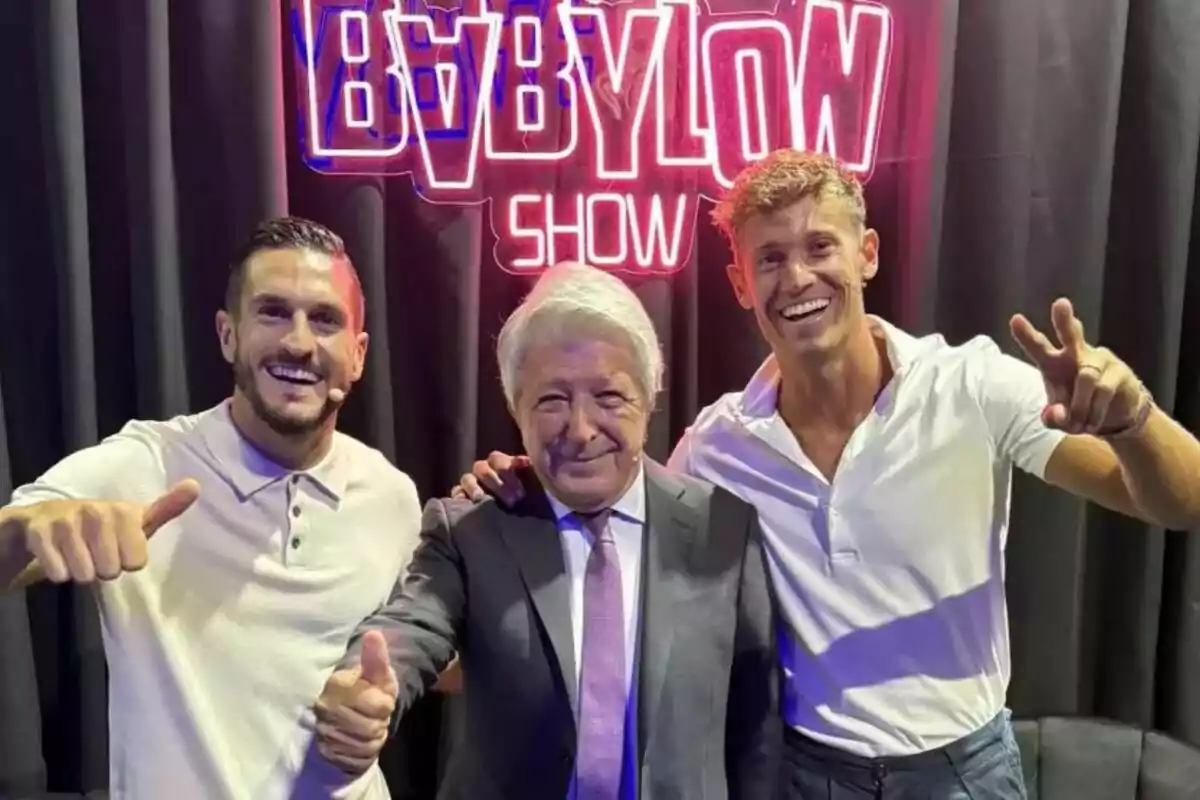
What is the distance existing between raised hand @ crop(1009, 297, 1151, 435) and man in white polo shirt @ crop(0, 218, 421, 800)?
0.90m

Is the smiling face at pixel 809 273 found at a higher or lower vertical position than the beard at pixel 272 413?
higher

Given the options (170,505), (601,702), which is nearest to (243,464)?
(170,505)

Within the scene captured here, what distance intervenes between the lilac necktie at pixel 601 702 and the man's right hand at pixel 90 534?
51cm

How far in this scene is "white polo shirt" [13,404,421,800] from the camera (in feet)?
4.56

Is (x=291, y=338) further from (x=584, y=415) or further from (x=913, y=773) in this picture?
(x=913, y=773)

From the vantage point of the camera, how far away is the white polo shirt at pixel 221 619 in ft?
4.56

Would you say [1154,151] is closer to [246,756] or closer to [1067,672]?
[1067,672]

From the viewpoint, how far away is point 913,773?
56.9 inches

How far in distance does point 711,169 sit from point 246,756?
1239 millimetres

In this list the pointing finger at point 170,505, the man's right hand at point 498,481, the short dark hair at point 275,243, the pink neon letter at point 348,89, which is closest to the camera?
the pointing finger at point 170,505

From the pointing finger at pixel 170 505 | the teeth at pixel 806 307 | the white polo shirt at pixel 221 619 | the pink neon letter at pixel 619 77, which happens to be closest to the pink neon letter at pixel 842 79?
the pink neon letter at pixel 619 77

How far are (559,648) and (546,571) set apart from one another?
0.31 ft

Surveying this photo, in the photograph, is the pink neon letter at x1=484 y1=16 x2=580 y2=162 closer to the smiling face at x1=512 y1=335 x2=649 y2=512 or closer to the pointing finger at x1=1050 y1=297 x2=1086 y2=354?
the smiling face at x1=512 y1=335 x2=649 y2=512

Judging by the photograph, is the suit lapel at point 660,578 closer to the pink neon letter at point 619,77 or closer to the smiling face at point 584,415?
the smiling face at point 584,415
